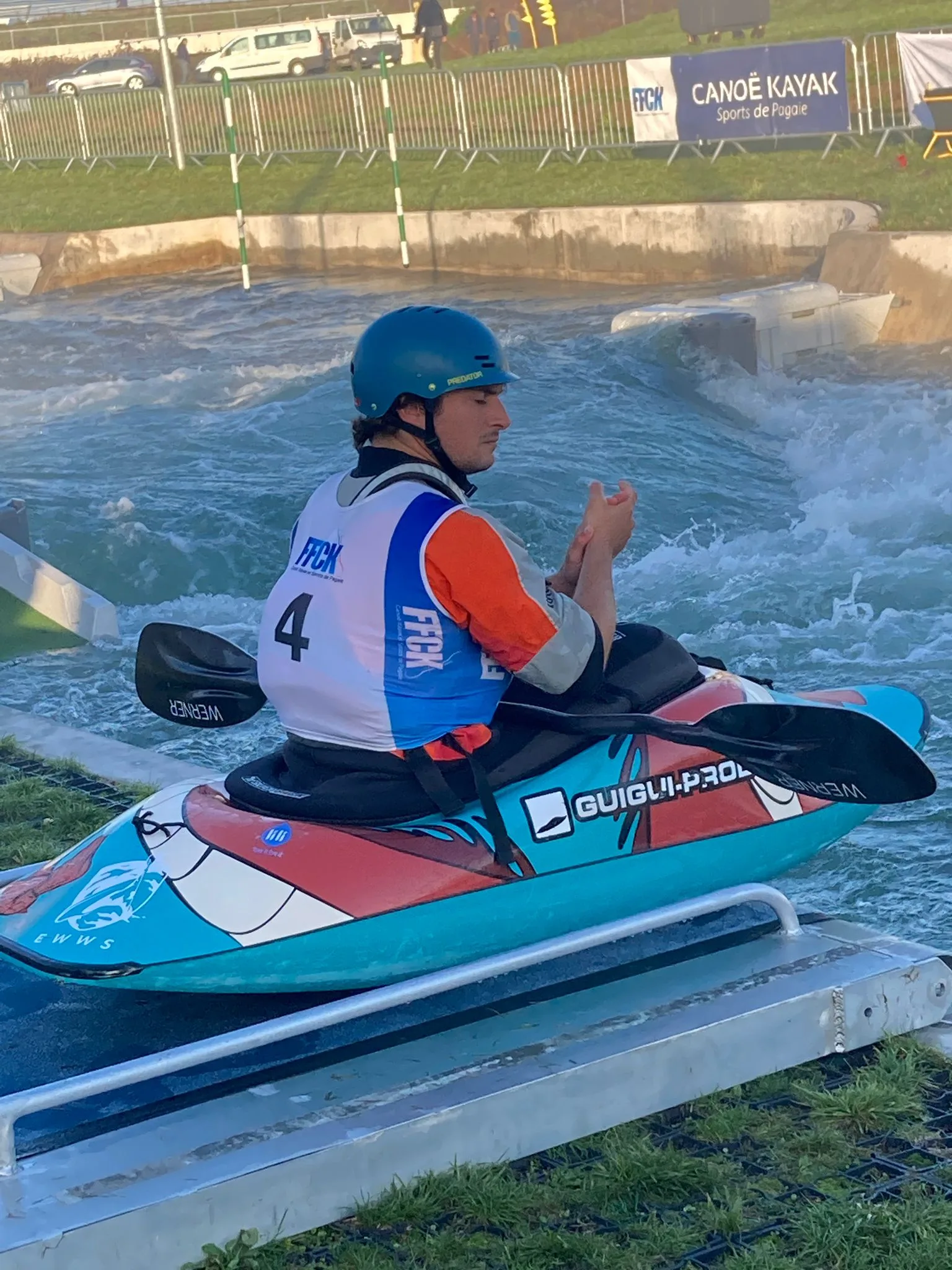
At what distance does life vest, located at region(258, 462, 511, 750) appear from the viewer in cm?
392

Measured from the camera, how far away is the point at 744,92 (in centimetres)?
2094

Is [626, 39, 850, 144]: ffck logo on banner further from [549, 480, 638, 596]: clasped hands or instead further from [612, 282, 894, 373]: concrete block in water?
[549, 480, 638, 596]: clasped hands

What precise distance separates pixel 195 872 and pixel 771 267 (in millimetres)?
16611

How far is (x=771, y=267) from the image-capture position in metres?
19.5

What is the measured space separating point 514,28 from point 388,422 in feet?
127

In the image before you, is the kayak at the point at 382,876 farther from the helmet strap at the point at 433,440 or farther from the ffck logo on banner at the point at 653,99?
the ffck logo on banner at the point at 653,99

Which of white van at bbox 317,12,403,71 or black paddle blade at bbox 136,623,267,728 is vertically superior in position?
white van at bbox 317,12,403,71

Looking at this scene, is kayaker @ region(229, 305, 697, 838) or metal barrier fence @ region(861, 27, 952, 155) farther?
metal barrier fence @ region(861, 27, 952, 155)

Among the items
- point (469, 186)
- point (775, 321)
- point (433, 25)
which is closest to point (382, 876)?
point (775, 321)

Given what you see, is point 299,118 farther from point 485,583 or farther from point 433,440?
point 485,583

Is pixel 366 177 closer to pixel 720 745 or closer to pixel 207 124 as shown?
pixel 207 124

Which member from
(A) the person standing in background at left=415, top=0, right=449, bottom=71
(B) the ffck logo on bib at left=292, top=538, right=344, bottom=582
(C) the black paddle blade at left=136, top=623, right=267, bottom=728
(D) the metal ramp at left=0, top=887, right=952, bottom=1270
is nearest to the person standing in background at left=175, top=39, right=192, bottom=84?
(A) the person standing in background at left=415, top=0, right=449, bottom=71

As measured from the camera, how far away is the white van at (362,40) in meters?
40.5

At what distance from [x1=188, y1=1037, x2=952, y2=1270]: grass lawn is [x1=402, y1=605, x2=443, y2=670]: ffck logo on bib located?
1.09m
